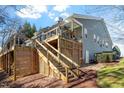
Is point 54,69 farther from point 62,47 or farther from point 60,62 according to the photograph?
point 62,47

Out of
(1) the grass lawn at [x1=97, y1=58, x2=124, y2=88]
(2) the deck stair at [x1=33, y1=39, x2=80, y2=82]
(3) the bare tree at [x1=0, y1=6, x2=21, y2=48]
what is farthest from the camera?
(3) the bare tree at [x1=0, y1=6, x2=21, y2=48]

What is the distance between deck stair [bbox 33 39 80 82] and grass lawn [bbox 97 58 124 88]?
38cm

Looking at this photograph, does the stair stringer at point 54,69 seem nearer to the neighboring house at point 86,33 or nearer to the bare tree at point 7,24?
the neighboring house at point 86,33

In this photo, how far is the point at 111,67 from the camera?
4.79 metres

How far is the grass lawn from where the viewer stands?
4.73 meters

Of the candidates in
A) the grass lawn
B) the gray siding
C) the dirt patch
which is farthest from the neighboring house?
the grass lawn

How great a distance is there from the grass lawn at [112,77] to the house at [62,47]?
0.29 metres

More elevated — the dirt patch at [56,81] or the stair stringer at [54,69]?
A: the stair stringer at [54,69]

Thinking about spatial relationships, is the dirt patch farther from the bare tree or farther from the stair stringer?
the bare tree

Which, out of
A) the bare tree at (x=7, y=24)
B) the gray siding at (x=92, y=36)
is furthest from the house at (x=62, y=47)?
the bare tree at (x=7, y=24)

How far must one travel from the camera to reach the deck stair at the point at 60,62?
484 cm

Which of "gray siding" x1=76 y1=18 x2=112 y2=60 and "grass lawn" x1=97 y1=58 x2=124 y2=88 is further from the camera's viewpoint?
"gray siding" x1=76 y1=18 x2=112 y2=60
